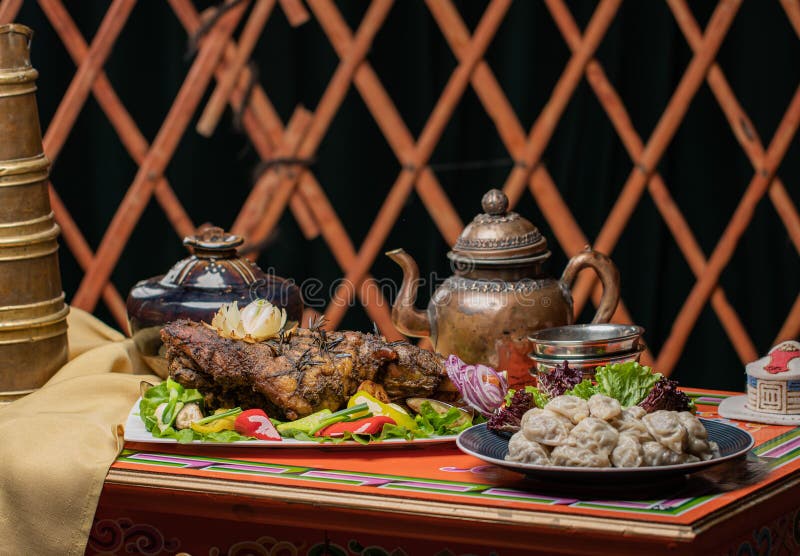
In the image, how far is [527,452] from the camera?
967 mm

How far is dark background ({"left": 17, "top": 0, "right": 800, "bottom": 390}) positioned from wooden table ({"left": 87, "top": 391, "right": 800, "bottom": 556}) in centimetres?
77

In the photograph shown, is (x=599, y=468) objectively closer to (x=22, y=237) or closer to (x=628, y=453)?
(x=628, y=453)

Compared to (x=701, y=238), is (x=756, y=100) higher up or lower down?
higher up

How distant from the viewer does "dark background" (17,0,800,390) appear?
1885 millimetres

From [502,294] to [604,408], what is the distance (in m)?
0.36

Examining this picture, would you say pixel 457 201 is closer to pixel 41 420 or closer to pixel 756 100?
pixel 756 100

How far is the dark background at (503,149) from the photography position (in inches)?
74.2

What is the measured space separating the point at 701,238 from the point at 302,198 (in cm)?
64

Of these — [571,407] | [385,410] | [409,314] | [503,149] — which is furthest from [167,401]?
[503,149]

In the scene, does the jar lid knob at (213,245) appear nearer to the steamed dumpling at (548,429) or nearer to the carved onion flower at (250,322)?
the carved onion flower at (250,322)

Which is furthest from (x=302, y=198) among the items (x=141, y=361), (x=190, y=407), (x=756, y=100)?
(x=190, y=407)

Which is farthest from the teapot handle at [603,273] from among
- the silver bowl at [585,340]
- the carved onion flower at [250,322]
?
the carved onion flower at [250,322]

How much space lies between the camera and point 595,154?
1.91m

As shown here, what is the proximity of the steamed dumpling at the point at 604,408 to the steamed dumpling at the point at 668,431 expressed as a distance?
0.02 meters
